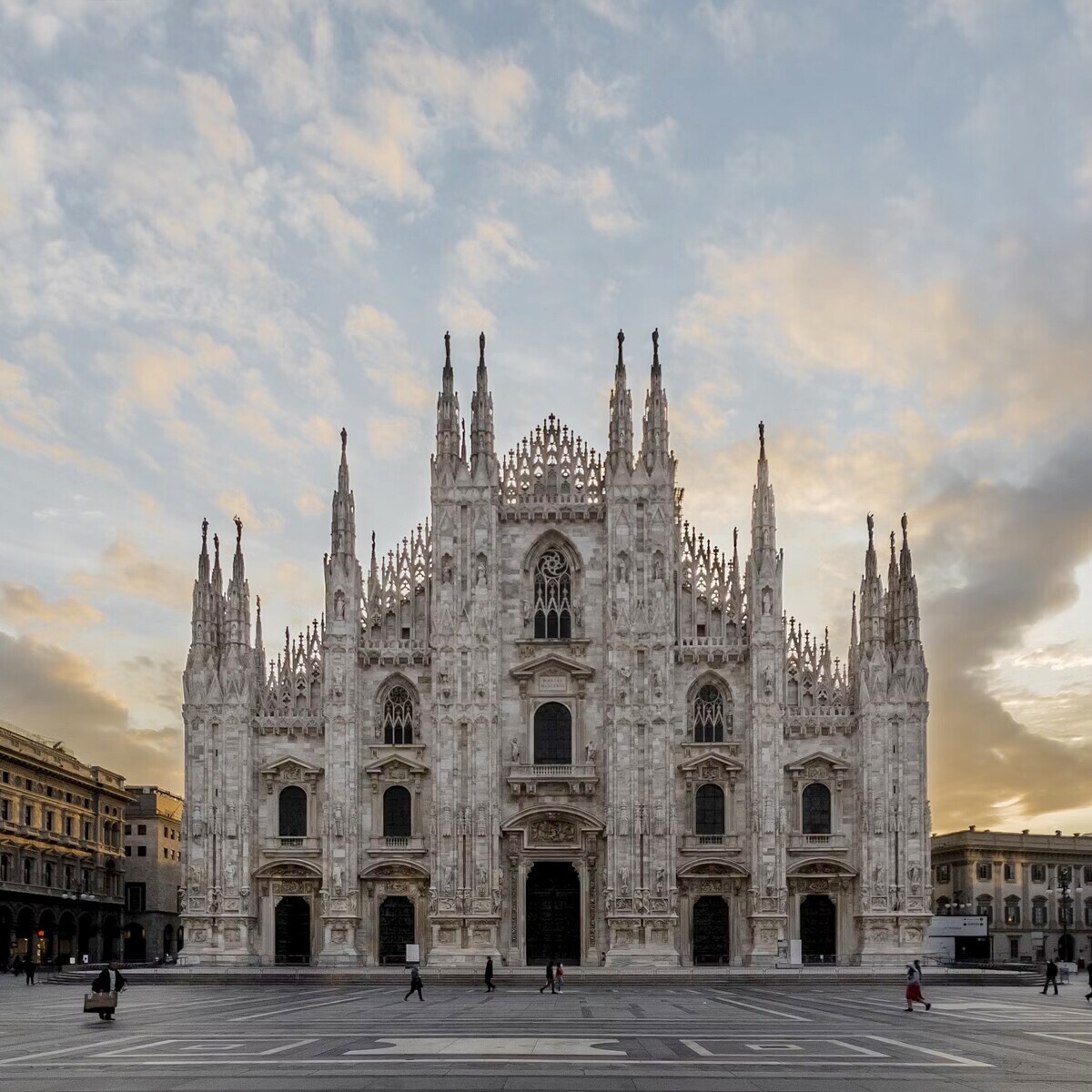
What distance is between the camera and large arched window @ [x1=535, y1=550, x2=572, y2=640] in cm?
6581

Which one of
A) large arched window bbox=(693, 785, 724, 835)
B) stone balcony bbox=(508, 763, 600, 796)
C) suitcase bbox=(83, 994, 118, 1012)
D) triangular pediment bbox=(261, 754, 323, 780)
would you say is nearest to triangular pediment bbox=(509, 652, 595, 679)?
stone balcony bbox=(508, 763, 600, 796)

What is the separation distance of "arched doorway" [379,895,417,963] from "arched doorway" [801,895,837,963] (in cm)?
1676

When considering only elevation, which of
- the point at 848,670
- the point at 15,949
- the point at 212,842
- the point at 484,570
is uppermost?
the point at 484,570

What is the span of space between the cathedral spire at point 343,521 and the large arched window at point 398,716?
6578 mm

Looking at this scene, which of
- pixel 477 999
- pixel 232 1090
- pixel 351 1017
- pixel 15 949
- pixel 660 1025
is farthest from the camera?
pixel 15 949

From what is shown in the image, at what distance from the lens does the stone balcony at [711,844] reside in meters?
63.3

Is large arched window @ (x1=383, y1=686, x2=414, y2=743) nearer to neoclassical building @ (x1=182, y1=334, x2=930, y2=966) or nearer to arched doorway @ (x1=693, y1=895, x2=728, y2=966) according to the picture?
neoclassical building @ (x1=182, y1=334, x2=930, y2=966)

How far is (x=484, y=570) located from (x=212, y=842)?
1645 centimetres

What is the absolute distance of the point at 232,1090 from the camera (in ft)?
65.0

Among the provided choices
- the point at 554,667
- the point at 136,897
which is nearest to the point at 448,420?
the point at 554,667

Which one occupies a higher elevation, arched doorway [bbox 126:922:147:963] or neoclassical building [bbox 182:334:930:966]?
neoclassical building [bbox 182:334:930:966]

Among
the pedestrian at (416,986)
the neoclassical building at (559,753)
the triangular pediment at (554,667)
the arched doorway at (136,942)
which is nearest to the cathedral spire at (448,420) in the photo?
the neoclassical building at (559,753)

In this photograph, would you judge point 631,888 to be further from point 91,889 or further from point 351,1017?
point 91,889

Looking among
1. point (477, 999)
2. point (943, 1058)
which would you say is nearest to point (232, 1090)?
point (943, 1058)
